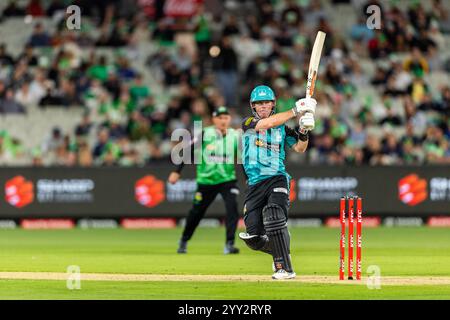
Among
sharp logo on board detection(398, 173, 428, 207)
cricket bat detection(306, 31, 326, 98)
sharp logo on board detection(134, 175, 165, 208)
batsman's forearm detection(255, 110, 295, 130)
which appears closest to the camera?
batsman's forearm detection(255, 110, 295, 130)

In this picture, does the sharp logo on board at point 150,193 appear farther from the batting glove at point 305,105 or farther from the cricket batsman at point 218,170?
the batting glove at point 305,105

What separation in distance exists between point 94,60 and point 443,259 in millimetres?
15146

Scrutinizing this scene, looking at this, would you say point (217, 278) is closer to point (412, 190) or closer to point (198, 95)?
point (412, 190)

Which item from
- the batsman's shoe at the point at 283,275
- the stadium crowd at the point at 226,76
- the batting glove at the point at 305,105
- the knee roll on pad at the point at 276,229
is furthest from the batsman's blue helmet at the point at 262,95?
the stadium crowd at the point at 226,76

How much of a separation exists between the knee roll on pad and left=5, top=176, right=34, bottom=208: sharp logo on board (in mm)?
13872

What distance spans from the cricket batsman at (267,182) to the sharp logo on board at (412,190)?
44.0 ft

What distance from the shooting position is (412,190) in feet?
92.3

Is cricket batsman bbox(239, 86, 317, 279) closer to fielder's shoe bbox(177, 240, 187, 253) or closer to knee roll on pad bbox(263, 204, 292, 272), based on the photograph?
knee roll on pad bbox(263, 204, 292, 272)

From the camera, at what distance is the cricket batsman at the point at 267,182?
1472 centimetres

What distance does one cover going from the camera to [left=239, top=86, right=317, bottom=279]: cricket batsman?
14719 millimetres

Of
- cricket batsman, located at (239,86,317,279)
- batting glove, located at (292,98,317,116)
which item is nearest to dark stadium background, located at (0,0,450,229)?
cricket batsman, located at (239,86,317,279)

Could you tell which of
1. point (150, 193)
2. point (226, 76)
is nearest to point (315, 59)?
point (150, 193)
